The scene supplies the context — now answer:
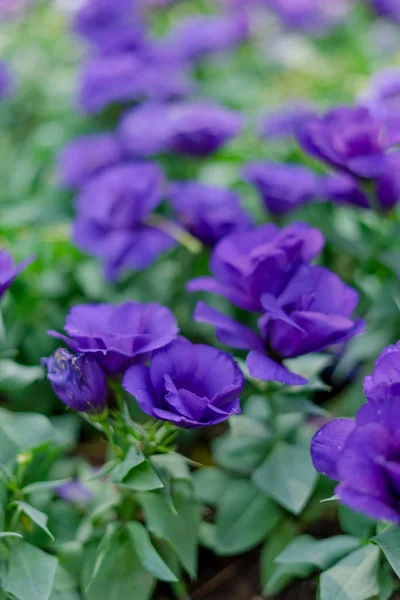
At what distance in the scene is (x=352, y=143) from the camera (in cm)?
101

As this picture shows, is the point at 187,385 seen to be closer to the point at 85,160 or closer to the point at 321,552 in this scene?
the point at 321,552

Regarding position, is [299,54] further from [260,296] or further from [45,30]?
[260,296]

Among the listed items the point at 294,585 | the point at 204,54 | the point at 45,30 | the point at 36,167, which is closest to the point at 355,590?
the point at 294,585

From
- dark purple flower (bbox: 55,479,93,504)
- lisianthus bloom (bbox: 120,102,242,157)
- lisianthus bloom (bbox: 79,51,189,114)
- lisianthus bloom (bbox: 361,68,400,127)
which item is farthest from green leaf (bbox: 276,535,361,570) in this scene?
lisianthus bloom (bbox: 79,51,189,114)

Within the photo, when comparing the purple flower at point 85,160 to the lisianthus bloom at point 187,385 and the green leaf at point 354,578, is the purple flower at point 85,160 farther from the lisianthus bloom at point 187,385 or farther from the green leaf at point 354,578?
the green leaf at point 354,578

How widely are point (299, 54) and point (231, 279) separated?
4.84 feet

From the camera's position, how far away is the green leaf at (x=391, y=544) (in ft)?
2.36

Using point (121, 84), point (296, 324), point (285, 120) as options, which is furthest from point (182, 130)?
point (296, 324)

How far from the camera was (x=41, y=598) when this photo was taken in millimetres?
782

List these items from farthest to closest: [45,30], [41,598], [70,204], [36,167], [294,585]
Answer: [45,30], [36,167], [70,204], [294,585], [41,598]

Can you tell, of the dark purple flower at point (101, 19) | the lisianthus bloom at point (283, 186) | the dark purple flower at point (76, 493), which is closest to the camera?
the dark purple flower at point (76, 493)

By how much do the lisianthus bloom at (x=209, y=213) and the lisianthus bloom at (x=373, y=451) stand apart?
0.50 m

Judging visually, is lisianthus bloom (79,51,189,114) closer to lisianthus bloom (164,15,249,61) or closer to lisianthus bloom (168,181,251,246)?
lisianthus bloom (164,15,249,61)

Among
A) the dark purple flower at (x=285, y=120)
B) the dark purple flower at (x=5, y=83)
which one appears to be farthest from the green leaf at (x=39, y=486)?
the dark purple flower at (x=5, y=83)
